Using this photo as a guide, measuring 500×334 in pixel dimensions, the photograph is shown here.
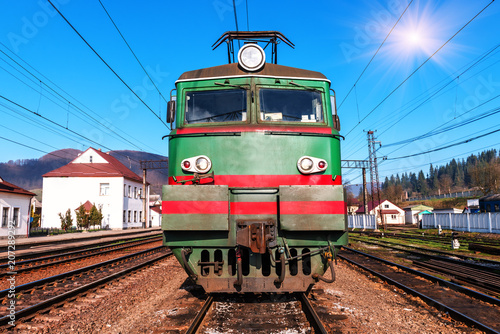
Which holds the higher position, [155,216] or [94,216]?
[94,216]

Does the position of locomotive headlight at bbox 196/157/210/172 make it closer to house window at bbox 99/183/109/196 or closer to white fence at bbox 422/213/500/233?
white fence at bbox 422/213/500/233

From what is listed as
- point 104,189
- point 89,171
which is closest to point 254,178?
point 104,189

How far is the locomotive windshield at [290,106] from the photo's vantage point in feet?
18.6

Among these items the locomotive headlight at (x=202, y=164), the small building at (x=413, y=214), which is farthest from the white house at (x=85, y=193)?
the small building at (x=413, y=214)

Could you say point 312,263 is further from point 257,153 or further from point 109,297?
point 109,297

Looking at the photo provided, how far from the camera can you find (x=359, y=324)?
4922mm

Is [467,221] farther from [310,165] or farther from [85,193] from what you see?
[85,193]

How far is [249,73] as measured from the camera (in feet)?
19.0

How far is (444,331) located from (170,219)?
13.7 feet

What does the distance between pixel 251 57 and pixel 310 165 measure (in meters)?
2.13

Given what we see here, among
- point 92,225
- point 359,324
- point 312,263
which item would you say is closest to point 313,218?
point 312,263

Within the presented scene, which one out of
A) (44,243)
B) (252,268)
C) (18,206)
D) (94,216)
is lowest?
(44,243)

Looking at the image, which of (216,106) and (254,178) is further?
(216,106)

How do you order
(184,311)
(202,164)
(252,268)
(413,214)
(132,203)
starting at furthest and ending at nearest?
(413,214) < (132,203) < (184,311) < (202,164) < (252,268)
